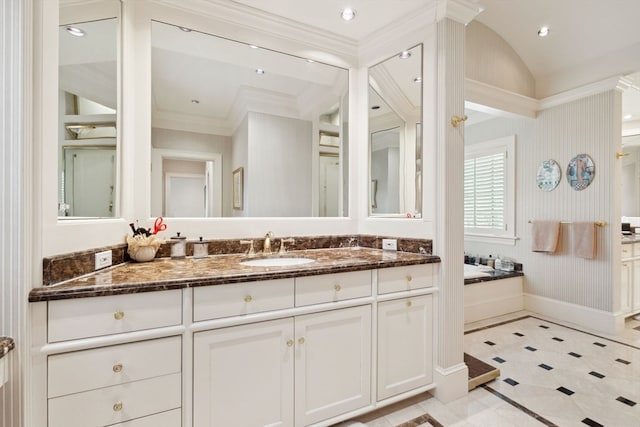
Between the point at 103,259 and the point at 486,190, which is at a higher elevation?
the point at 486,190

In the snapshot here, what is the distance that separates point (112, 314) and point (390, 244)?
1734 mm

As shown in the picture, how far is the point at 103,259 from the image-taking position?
1466 mm

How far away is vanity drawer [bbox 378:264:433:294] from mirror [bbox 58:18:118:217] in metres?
1.58

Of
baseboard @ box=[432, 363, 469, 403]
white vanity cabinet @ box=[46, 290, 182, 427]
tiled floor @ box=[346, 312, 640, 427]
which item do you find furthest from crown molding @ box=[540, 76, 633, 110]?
white vanity cabinet @ box=[46, 290, 182, 427]

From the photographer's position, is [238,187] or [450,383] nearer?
[450,383]

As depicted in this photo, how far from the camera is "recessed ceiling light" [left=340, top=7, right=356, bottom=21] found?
2.03 metres

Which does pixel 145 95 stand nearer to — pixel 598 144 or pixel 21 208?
pixel 21 208

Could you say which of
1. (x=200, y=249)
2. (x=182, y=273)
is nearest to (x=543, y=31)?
(x=200, y=249)

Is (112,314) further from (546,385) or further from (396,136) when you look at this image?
(546,385)

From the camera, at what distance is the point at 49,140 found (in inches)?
45.1

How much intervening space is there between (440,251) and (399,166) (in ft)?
2.45

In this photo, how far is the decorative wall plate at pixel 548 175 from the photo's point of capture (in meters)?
3.35

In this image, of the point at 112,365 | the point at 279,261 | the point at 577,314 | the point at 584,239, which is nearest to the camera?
the point at 112,365

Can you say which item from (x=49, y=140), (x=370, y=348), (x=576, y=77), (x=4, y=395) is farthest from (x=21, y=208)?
(x=576, y=77)
